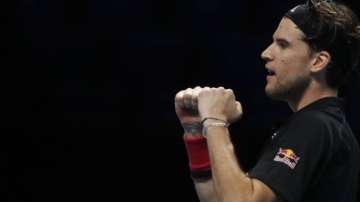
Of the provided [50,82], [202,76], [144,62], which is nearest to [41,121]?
[50,82]

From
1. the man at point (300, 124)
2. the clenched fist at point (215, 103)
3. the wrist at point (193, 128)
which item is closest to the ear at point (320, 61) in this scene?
the man at point (300, 124)

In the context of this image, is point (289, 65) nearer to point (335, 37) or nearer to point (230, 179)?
point (335, 37)

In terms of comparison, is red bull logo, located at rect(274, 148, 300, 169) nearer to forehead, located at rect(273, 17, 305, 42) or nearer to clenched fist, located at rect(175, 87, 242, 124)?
clenched fist, located at rect(175, 87, 242, 124)

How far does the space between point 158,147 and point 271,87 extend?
208 centimetres

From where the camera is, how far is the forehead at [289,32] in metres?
1.71

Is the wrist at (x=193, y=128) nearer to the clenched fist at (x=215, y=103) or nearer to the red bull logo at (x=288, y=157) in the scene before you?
the clenched fist at (x=215, y=103)

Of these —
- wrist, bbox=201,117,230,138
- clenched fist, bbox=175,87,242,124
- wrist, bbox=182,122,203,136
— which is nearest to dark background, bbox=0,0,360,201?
wrist, bbox=182,122,203,136

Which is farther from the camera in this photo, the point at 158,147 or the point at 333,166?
the point at 158,147

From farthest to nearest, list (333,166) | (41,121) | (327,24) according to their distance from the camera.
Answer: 1. (41,121)
2. (327,24)
3. (333,166)

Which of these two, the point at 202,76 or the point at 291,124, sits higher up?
the point at 291,124

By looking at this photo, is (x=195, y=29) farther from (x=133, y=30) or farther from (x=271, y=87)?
(x=271, y=87)

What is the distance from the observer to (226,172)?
4.95 feet

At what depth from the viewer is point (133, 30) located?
149 inches

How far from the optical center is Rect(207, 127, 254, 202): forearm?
1474mm
